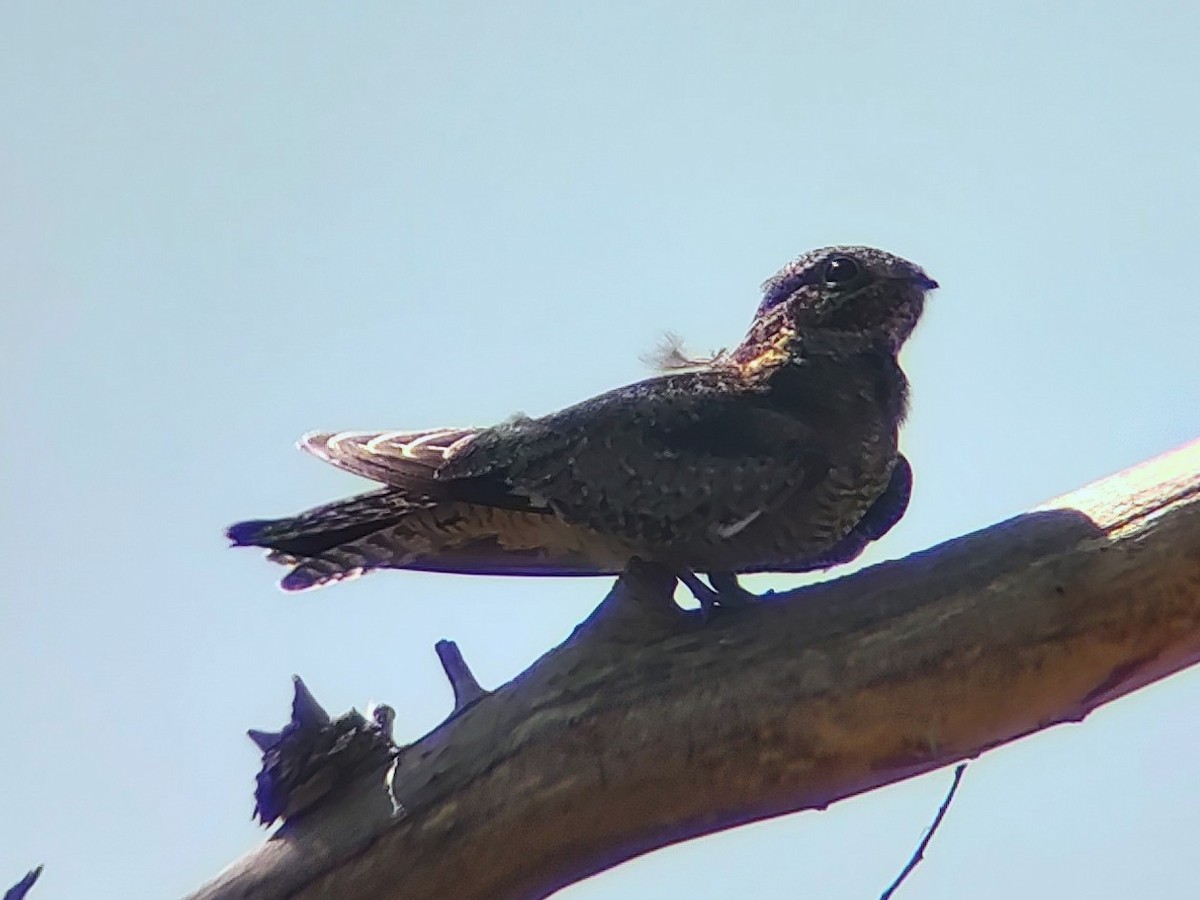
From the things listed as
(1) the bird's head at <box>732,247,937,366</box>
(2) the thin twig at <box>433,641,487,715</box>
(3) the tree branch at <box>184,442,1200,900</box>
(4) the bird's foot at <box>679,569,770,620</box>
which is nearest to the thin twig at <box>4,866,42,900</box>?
(3) the tree branch at <box>184,442,1200,900</box>

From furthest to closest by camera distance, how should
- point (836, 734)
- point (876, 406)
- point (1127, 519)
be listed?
1. point (876, 406)
2. point (1127, 519)
3. point (836, 734)

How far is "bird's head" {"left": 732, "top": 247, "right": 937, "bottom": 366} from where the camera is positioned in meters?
2.90

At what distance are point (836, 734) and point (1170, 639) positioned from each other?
0.59m

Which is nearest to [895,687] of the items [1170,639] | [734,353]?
[1170,639]

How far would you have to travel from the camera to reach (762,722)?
2.14m

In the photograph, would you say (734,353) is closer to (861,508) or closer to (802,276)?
(802,276)

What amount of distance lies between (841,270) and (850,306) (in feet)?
0.28

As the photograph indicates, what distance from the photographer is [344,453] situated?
283 cm

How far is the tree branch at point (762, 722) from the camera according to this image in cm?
212

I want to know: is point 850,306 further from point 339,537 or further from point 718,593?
point 339,537

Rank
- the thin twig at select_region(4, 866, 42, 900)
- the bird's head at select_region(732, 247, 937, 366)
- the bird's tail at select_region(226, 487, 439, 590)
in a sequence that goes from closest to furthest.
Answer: the thin twig at select_region(4, 866, 42, 900)
the bird's tail at select_region(226, 487, 439, 590)
the bird's head at select_region(732, 247, 937, 366)

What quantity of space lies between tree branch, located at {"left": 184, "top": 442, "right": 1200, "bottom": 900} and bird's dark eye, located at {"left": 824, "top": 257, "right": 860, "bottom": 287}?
876 mm

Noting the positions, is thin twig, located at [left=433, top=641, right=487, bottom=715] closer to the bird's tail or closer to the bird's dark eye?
the bird's tail

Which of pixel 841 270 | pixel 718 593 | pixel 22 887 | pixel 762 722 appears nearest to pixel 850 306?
pixel 841 270
